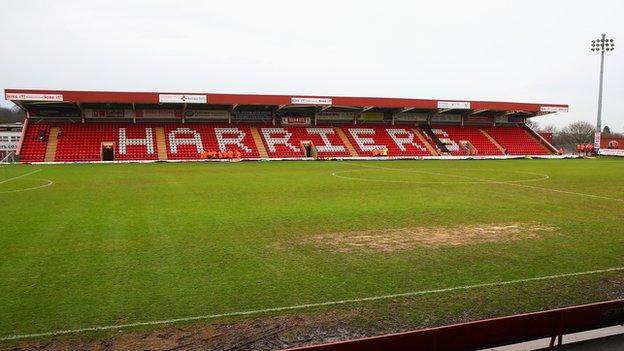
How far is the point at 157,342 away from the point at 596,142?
188 feet

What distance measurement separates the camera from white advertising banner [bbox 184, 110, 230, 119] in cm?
4637

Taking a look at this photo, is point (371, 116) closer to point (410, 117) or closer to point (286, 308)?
point (410, 117)

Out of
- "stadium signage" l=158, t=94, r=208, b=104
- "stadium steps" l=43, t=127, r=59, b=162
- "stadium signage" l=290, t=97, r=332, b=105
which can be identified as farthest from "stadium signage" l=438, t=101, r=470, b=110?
"stadium steps" l=43, t=127, r=59, b=162

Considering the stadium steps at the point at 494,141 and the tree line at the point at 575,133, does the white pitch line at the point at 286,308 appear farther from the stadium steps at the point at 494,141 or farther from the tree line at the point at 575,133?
the tree line at the point at 575,133

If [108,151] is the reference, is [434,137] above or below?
above

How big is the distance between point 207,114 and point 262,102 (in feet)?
22.3

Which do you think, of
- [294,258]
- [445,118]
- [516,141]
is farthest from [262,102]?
[294,258]

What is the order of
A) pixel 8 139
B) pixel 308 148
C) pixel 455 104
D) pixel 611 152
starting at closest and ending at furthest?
pixel 308 148
pixel 455 104
pixel 8 139
pixel 611 152

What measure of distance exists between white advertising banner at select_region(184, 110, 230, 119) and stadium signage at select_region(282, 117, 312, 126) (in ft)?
20.7

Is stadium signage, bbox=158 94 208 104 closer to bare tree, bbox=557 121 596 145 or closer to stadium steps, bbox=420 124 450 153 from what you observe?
stadium steps, bbox=420 124 450 153

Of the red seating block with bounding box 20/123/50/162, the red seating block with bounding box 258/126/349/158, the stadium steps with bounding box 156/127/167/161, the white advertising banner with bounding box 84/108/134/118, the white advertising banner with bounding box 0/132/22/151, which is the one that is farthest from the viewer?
the white advertising banner with bounding box 0/132/22/151

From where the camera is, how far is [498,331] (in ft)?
16.0

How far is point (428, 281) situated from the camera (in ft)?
22.8

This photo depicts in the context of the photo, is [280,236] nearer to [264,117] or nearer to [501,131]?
[264,117]
